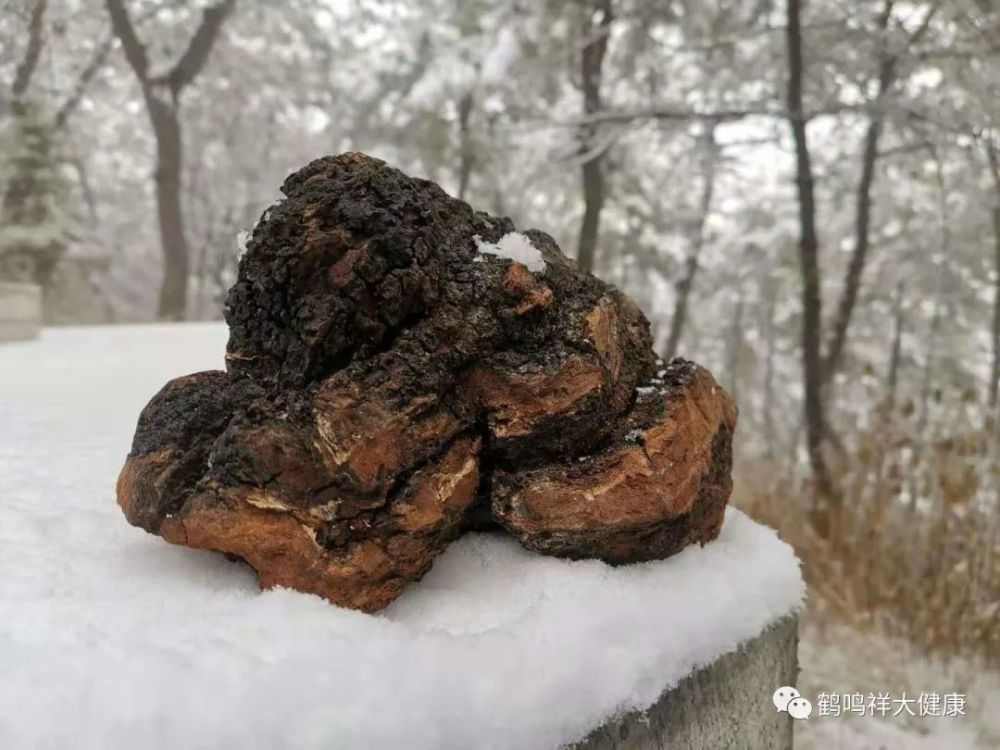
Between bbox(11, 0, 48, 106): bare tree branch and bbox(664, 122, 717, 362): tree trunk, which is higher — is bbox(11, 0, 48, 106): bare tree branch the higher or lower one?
the higher one

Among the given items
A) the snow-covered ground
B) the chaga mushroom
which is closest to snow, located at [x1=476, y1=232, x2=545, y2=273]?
the chaga mushroom

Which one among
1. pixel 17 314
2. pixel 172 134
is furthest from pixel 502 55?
pixel 17 314

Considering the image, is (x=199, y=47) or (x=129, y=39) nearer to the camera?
(x=129, y=39)

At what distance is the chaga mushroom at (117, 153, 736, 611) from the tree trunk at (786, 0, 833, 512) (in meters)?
1.91

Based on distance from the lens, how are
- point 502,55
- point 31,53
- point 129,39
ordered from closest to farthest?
point 31,53 → point 502,55 → point 129,39

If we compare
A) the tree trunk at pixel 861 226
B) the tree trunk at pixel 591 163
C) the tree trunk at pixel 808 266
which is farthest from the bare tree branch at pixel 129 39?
the tree trunk at pixel 861 226

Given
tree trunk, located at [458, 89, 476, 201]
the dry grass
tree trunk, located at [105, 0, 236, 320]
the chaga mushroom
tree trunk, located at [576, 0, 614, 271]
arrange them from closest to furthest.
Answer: the chaga mushroom, the dry grass, tree trunk, located at [576, 0, 614, 271], tree trunk, located at [105, 0, 236, 320], tree trunk, located at [458, 89, 476, 201]

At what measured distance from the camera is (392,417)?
2.35 feet

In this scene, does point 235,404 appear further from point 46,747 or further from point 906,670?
point 906,670

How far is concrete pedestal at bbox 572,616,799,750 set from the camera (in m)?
0.73

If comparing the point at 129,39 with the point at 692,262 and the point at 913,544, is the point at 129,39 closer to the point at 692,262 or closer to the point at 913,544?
the point at 692,262

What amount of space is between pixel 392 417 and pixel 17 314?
2.28 m

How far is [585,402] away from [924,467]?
1.80 m

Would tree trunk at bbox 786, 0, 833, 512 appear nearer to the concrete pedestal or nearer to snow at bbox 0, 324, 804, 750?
the concrete pedestal
